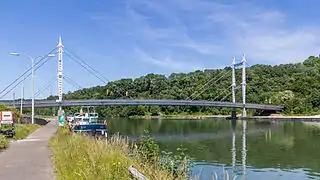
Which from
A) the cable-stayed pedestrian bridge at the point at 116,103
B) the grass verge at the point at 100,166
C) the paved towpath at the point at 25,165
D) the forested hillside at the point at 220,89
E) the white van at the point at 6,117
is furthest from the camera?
the forested hillside at the point at 220,89

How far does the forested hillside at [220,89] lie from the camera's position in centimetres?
10775

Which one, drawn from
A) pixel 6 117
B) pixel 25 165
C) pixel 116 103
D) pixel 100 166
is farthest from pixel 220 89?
pixel 100 166

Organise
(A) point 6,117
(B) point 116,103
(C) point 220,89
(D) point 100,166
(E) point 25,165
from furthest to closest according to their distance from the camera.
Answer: (C) point 220,89 → (B) point 116,103 → (A) point 6,117 → (E) point 25,165 → (D) point 100,166

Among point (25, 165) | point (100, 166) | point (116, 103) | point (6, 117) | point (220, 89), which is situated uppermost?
point (220, 89)

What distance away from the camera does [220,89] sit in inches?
4769

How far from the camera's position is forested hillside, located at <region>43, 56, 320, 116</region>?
108 metres

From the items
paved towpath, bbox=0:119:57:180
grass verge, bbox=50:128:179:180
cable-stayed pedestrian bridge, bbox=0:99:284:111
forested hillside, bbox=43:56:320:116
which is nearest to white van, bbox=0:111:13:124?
paved towpath, bbox=0:119:57:180

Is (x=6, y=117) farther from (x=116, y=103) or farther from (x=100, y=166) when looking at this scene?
(x=116, y=103)

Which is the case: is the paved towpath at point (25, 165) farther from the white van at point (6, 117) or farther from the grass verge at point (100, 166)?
the white van at point (6, 117)

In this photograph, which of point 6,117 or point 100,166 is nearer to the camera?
point 100,166

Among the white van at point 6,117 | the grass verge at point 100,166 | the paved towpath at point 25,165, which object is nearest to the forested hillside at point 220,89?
the white van at point 6,117

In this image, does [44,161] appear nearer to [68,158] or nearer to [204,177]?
[68,158]

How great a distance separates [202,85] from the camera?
125 m

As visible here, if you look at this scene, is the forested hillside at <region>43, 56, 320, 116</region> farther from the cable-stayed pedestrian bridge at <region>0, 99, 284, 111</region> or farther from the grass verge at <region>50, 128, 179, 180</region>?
the grass verge at <region>50, 128, 179, 180</region>
